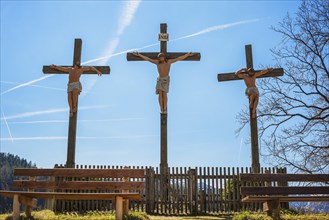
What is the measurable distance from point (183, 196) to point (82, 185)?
4951 mm

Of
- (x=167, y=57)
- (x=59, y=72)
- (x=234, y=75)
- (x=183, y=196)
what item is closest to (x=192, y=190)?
(x=183, y=196)

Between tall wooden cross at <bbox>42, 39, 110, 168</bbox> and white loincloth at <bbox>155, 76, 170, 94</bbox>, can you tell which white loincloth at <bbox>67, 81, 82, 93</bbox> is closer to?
tall wooden cross at <bbox>42, 39, 110, 168</bbox>

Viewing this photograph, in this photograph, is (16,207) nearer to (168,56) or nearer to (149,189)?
(149,189)

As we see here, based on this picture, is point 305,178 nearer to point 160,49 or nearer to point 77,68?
point 160,49

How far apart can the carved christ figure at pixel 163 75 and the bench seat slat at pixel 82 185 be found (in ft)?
17.2

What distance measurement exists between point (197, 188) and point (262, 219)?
411 cm

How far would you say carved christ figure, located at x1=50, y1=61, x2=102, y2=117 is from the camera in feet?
44.7

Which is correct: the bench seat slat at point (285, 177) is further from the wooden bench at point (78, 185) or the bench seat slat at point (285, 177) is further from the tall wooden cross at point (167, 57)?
the tall wooden cross at point (167, 57)

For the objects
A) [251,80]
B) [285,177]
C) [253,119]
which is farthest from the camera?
[253,119]

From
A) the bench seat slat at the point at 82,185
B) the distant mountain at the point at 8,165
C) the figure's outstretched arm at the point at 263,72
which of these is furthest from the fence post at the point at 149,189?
the distant mountain at the point at 8,165

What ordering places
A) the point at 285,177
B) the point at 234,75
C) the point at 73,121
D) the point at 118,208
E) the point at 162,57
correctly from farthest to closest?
the point at 234,75
the point at 73,121
the point at 162,57
the point at 285,177
the point at 118,208

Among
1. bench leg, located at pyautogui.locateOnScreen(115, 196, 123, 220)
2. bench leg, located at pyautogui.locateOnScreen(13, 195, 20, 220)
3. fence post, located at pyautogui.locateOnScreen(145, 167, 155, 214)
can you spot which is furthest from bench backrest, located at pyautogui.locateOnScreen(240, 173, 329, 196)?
bench leg, located at pyautogui.locateOnScreen(13, 195, 20, 220)

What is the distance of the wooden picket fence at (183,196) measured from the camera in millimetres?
12500

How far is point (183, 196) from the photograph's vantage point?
12.7 m
